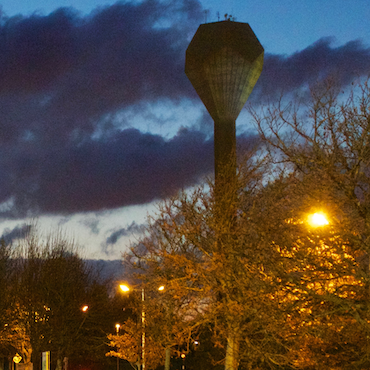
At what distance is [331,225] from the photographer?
1291 cm

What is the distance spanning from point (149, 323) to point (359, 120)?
21.8m

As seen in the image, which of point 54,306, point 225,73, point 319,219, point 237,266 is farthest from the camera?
point 225,73

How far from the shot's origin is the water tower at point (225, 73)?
6744 cm

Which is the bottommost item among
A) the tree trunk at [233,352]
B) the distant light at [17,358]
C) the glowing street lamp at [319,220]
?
the distant light at [17,358]

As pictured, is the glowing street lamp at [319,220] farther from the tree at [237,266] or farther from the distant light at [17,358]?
the distant light at [17,358]

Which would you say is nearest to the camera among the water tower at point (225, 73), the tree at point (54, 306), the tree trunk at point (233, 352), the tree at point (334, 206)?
the tree at point (334, 206)

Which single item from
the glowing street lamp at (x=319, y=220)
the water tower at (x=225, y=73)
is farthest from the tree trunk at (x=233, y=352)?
the water tower at (x=225, y=73)

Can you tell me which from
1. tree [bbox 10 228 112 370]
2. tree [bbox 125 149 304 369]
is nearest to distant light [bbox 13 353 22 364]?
tree [bbox 10 228 112 370]

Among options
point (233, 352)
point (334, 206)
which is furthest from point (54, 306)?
point (334, 206)

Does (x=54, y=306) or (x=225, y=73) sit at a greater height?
(x=225, y=73)

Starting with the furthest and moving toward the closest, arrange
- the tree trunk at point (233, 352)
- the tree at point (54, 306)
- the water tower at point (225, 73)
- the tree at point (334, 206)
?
the water tower at point (225, 73) → the tree at point (54, 306) → the tree trunk at point (233, 352) → the tree at point (334, 206)

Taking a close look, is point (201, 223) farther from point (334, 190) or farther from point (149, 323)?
point (334, 190)

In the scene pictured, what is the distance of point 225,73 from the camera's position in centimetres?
6775

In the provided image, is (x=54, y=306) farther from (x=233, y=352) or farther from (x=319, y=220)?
(x=319, y=220)
